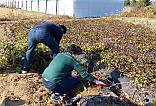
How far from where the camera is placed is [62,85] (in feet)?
17.5

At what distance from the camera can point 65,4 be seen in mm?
27641

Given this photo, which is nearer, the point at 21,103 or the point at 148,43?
the point at 21,103

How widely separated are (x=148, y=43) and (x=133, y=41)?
45 cm

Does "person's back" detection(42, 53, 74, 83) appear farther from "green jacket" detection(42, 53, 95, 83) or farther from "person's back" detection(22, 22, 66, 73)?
"person's back" detection(22, 22, 66, 73)

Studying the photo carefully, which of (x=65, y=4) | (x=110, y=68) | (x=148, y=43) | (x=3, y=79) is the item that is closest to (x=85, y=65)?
(x=110, y=68)

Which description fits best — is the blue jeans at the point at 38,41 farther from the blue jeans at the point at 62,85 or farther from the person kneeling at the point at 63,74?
the blue jeans at the point at 62,85

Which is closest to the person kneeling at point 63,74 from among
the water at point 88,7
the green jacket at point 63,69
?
the green jacket at point 63,69

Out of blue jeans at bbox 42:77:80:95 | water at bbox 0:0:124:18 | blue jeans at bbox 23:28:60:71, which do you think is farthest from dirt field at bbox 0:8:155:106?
water at bbox 0:0:124:18

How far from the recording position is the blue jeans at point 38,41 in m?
6.50

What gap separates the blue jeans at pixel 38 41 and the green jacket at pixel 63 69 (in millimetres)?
1282

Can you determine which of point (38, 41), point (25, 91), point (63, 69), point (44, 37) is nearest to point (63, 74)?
point (63, 69)

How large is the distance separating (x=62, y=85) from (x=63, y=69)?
30cm

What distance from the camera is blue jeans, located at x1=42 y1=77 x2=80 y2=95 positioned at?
17.4 ft

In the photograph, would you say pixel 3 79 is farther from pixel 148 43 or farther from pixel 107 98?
pixel 148 43
